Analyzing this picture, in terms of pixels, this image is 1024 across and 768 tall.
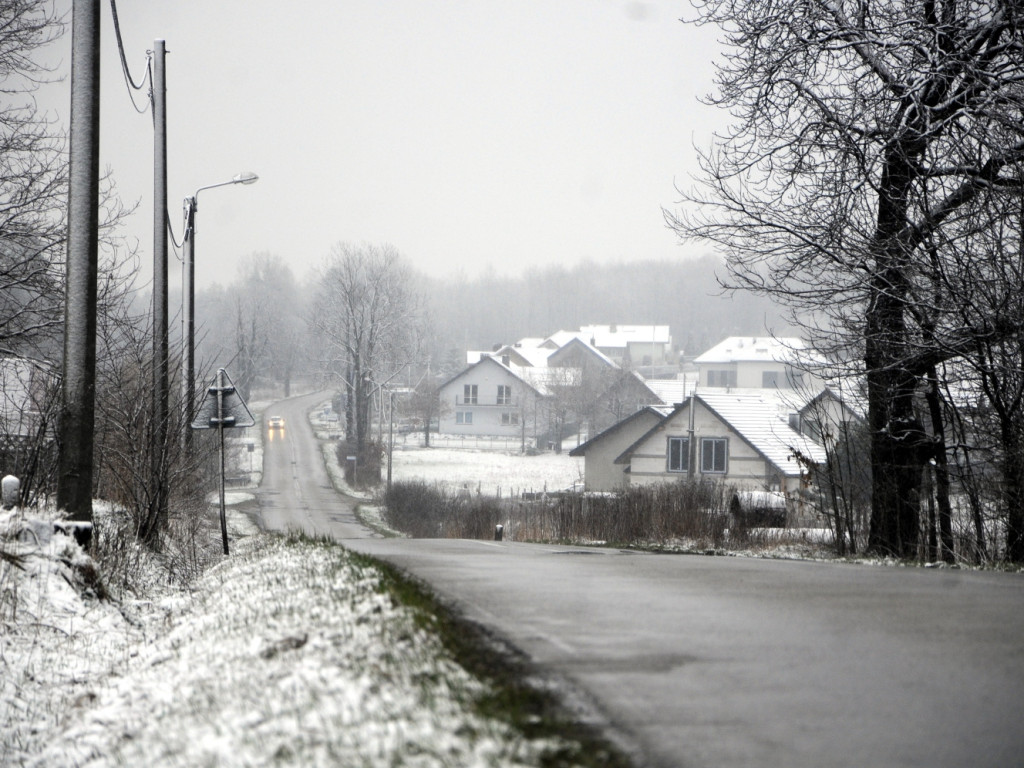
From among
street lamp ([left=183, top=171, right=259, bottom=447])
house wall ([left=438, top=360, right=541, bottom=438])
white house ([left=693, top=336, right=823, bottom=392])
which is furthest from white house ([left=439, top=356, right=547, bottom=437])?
street lamp ([left=183, top=171, right=259, bottom=447])

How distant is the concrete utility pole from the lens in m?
10.1

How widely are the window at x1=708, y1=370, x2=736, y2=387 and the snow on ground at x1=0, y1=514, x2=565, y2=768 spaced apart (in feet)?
321

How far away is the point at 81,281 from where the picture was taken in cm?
1038

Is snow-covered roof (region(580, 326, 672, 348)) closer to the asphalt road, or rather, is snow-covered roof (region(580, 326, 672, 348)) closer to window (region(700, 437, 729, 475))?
window (region(700, 437, 729, 475))

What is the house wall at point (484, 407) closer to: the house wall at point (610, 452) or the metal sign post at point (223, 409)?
the house wall at point (610, 452)

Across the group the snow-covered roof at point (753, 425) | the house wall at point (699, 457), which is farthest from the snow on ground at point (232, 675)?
the house wall at point (699, 457)

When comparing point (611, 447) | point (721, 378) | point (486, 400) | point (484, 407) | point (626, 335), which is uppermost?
point (626, 335)

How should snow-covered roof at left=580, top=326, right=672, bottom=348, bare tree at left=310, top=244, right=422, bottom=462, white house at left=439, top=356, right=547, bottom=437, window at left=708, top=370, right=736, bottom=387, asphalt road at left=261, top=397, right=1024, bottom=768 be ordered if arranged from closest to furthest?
asphalt road at left=261, top=397, right=1024, bottom=768
bare tree at left=310, top=244, right=422, bottom=462
white house at left=439, top=356, right=547, bottom=437
window at left=708, top=370, right=736, bottom=387
snow-covered roof at left=580, top=326, right=672, bottom=348

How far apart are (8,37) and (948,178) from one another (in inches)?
623

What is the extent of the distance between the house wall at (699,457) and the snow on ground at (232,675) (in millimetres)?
43198

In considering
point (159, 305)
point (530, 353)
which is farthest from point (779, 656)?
point (530, 353)

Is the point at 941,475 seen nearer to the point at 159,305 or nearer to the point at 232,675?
the point at 232,675

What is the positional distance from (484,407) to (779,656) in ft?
275

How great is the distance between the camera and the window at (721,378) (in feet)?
344
